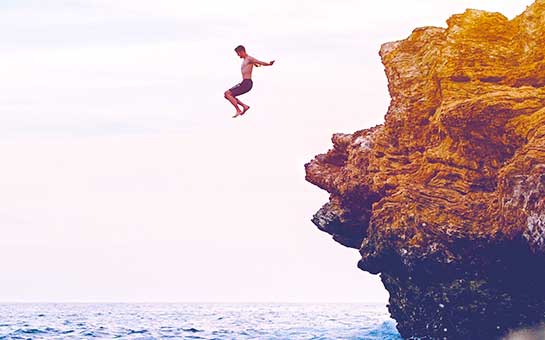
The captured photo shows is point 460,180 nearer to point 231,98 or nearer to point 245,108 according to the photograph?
point 245,108

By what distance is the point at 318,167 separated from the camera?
115 feet

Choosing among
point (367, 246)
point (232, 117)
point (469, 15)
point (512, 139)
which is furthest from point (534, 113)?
point (232, 117)

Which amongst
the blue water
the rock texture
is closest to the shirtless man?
Result: the rock texture

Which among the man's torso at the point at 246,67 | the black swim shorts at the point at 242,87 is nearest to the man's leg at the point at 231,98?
the black swim shorts at the point at 242,87

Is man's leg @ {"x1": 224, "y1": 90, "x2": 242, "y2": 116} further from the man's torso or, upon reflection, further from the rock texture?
the rock texture

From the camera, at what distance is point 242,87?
23.5 meters

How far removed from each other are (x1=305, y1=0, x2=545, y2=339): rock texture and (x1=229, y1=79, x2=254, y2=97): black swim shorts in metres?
7.03

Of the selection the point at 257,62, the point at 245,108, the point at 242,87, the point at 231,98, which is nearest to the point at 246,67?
the point at 257,62

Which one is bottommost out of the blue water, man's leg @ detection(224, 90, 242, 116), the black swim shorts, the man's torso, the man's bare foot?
the blue water

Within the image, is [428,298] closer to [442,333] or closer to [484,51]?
[442,333]

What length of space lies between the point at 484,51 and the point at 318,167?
29.9 ft

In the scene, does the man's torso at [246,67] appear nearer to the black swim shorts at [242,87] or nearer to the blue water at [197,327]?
the black swim shorts at [242,87]

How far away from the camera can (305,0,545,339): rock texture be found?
25297mm

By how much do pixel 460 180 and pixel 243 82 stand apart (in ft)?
28.0
